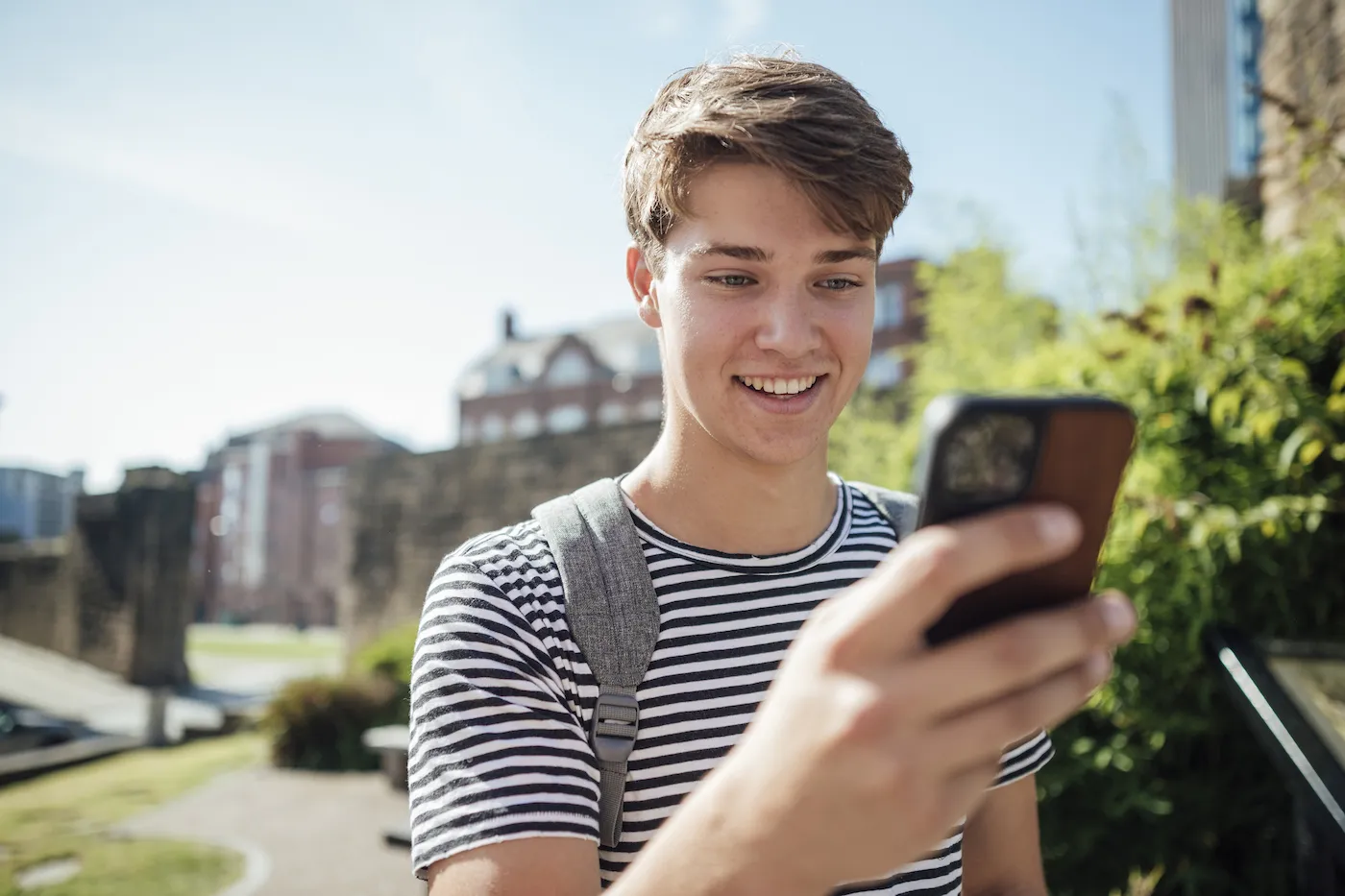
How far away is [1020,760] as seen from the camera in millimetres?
1449

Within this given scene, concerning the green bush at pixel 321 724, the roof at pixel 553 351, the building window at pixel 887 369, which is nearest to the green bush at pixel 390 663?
the green bush at pixel 321 724

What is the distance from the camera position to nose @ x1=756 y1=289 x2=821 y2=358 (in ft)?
4.20

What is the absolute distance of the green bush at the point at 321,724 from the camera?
10805 mm

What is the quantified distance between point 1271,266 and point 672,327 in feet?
10.6

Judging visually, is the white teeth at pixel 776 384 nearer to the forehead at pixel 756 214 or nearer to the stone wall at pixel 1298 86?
the forehead at pixel 756 214

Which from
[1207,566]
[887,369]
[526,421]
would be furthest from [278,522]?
[1207,566]

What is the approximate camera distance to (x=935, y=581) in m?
0.60

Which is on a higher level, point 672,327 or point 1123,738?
point 672,327

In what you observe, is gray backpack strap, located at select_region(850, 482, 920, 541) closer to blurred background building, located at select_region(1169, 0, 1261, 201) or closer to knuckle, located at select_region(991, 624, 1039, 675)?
knuckle, located at select_region(991, 624, 1039, 675)

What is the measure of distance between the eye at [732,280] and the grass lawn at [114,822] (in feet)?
23.4

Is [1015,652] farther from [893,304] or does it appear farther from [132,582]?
[893,304]

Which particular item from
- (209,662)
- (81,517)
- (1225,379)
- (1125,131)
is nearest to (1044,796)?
(1225,379)

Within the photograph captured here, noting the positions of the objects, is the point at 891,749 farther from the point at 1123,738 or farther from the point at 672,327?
the point at 1123,738

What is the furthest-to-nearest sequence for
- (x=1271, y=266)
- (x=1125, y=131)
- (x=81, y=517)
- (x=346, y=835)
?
1. (x=81, y=517)
2. (x=346, y=835)
3. (x=1125, y=131)
4. (x=1271, y=266)
